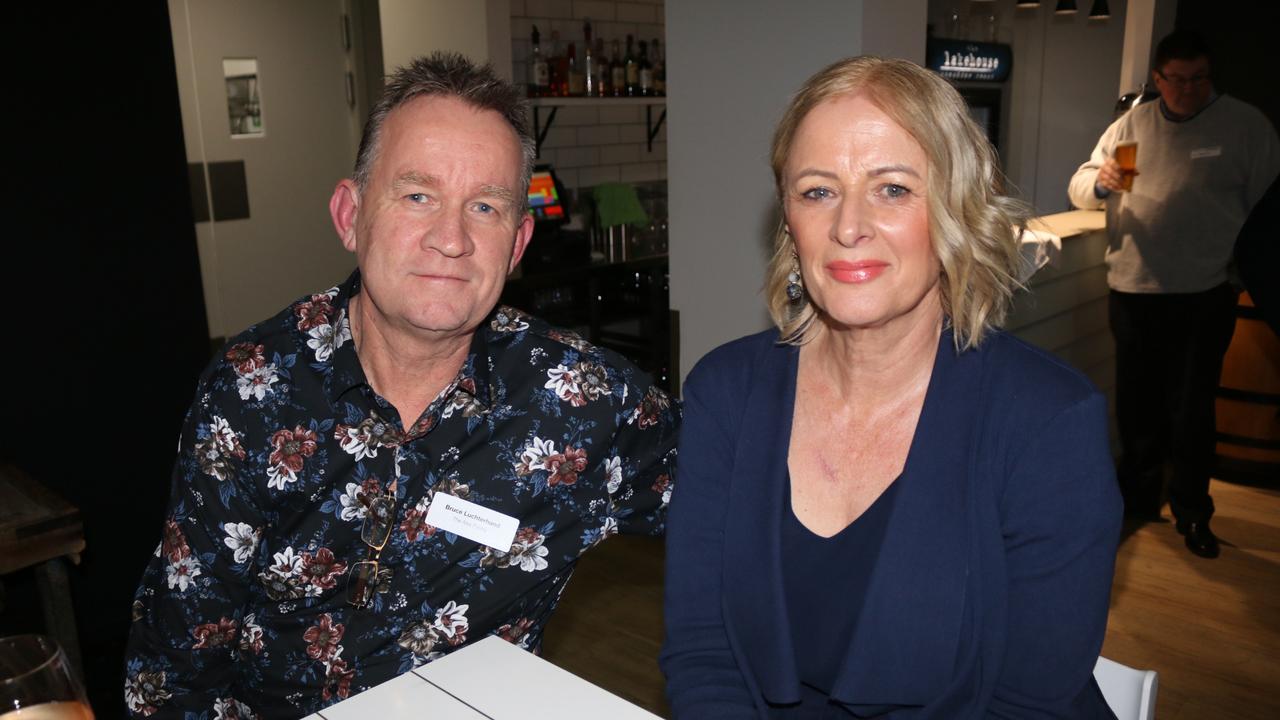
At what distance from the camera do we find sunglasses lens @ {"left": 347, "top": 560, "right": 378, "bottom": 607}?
5.03 ft

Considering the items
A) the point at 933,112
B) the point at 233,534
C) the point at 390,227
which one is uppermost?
the point at 933,112

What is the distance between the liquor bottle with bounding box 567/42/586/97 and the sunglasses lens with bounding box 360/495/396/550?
4.15 m

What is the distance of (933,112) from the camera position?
4.42 feet

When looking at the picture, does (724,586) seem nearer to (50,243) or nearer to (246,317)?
(50,243)

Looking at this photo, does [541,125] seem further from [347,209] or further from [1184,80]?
[347,209]

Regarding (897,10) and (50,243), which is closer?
(897,10)

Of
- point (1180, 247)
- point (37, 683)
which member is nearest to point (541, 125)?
point (1180, 247)

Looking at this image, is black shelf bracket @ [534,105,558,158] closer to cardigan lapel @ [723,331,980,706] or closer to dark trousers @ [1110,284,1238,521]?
dark trousers @ [1110,284,1238,521]

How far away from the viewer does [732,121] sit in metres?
2.71

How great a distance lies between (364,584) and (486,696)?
1.28 ft

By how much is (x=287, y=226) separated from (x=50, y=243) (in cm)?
242

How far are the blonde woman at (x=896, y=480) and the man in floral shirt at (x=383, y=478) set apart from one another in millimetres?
277

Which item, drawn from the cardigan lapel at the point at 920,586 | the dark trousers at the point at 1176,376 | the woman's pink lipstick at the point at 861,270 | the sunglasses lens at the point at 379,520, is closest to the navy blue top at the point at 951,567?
the cardigan lapel at the point at 920,586

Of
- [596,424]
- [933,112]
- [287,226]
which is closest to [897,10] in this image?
[933,112]
